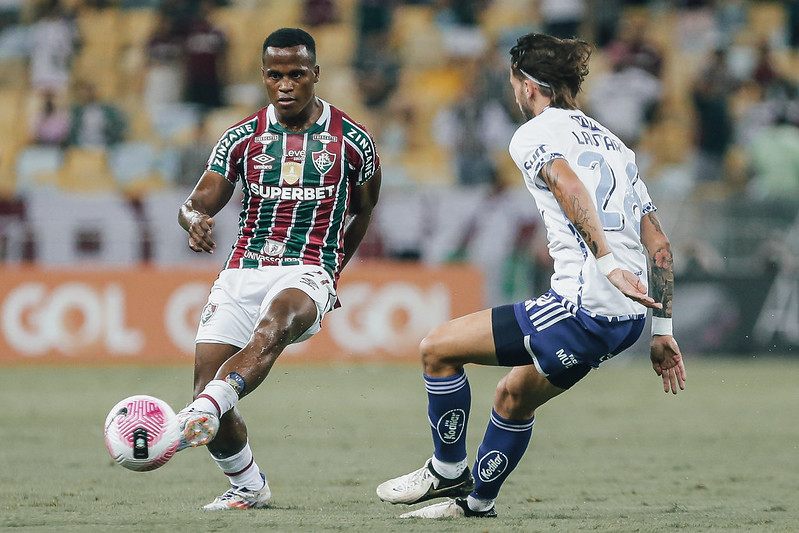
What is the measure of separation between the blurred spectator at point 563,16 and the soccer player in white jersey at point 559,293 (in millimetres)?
13294

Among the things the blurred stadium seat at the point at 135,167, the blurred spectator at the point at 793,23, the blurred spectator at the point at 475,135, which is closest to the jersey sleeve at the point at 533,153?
the blurred spectator at the point at 475,135

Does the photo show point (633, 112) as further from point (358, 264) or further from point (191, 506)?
point (191, 506)

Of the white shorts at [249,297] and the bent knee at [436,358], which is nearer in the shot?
the bent knee at [436,358]

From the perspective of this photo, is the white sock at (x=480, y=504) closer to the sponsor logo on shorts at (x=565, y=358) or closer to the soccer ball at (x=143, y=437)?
the sponsor logo on shorts at (x=565, y=358)

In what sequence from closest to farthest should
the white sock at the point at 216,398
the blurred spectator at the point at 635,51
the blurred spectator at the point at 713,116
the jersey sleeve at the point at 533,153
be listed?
1. the white sock at the point at 216,398
2. the jersey sleeve at the point at 533,153
3. the blurred spectator at the point at 713,116
4. the blurred spectator at the point at 635,51

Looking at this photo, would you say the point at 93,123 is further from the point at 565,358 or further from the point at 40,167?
the point at 565,358

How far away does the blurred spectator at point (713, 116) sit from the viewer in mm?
16844

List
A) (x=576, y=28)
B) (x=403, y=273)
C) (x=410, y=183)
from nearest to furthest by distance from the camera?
(x=403, y=273), (x=410, y=183), (x=576, y=28)

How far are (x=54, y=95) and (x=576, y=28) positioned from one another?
7.78 m

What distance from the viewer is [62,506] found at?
572 centimetres

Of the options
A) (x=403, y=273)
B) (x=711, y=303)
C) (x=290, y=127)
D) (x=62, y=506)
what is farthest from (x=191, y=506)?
(x=711, y=303)

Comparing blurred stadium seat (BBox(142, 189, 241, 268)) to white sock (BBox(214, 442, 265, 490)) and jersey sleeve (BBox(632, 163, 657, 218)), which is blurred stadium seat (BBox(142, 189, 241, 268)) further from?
jersey sleeve (BBox(632, 163, 657, 218))

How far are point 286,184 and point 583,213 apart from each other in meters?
1.71

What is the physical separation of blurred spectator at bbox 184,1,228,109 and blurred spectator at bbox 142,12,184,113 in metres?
0.14
